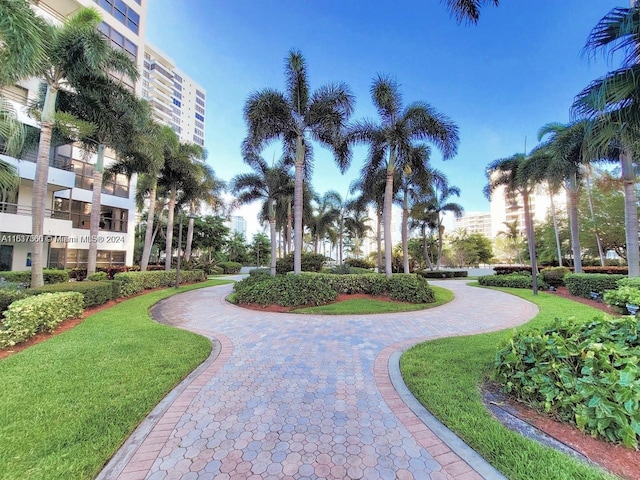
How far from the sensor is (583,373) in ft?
9.19

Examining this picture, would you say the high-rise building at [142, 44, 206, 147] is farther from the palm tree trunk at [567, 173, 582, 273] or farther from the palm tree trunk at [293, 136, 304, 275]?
→ the palm tree trunk at [567, 173, 582, 273]

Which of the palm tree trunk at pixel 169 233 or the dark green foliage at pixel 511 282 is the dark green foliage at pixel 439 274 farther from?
the palm tree trunk at pixel 169 233

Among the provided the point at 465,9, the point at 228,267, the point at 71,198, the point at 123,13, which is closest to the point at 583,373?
the point at 465,9

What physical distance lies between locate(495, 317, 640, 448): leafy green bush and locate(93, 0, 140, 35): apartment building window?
94.2ft

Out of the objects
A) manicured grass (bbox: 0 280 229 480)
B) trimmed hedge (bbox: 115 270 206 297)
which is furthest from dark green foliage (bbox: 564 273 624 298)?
trimmed hedge (bbox: 115 270 206 297)

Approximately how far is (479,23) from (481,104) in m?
10.9

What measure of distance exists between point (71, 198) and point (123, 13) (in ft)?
46.2

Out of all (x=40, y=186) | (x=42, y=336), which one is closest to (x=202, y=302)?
(x=42, y=336)

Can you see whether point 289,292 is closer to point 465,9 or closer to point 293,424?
point 293,424

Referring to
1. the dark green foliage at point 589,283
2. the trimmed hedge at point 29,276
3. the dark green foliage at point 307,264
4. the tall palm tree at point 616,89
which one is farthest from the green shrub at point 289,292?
the trimmed hedge at point 29,276

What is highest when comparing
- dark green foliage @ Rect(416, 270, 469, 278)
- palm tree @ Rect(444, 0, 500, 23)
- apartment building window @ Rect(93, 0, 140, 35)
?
apartment building window @ Rect(93, 0, 140, 35)

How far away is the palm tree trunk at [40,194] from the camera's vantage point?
27.6 ft

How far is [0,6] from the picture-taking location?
454 cm

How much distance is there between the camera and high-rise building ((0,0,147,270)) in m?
14.9
